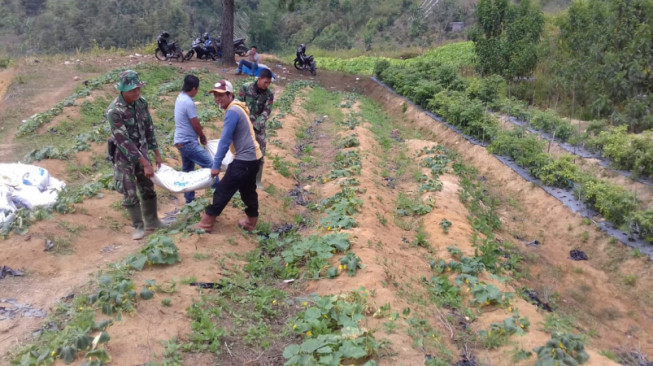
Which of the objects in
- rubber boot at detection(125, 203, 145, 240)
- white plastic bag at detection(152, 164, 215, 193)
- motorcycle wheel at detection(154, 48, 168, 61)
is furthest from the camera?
motorcycle wheel at detection(154, 48, 168, 61)

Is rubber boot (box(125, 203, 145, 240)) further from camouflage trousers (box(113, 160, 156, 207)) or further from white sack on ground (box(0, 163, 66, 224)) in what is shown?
white sack on ground (box(0, 163, 66, 224))

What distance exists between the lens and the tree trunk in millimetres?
18391

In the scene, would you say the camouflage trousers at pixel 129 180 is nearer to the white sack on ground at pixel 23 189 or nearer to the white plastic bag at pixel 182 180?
the white plastic bag at pixel 182 180

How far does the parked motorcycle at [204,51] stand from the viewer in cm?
2055

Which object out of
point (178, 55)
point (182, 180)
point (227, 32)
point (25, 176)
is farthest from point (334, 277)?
point (178, 55)

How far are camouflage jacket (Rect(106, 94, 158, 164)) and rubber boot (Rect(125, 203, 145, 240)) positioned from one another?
565 millimetres

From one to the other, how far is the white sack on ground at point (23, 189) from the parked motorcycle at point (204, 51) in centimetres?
1521

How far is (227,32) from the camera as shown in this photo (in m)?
18.9

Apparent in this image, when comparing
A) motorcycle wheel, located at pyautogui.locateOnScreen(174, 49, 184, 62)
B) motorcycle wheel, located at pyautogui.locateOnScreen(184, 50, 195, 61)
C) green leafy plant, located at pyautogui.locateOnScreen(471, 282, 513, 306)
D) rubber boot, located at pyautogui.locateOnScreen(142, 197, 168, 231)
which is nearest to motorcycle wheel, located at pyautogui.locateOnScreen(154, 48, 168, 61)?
motorcycle wheel, located at pyautogui.locateOnScreen(174, 49, 184, 62)

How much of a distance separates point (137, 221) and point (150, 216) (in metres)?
0.21

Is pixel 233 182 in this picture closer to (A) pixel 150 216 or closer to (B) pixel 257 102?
(A) pixel 150 216

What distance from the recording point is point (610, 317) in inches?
207

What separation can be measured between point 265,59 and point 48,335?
21.2 meters

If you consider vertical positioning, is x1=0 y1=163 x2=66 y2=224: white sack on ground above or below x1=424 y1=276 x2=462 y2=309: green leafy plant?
above
